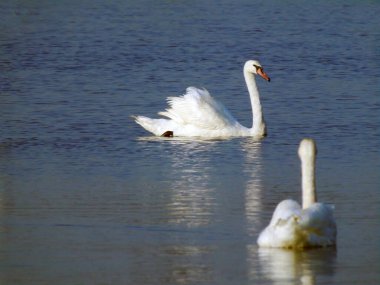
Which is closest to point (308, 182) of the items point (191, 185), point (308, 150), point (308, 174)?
point (308, 174)

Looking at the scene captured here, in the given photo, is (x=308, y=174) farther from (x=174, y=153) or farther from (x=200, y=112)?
(x=200, y=112)

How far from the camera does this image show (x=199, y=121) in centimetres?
1628

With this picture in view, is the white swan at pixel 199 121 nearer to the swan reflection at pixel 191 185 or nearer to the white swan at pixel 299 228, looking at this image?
the swan reflection at pixel 191 185

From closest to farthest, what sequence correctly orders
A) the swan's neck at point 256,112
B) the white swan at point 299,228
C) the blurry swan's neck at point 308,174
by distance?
the white swan at point 299,228, the blurry swan's neck at point 308,174, the swan's neck at point 256,112

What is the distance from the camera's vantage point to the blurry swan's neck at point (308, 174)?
10.0 meters

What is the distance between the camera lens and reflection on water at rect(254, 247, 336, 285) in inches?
344

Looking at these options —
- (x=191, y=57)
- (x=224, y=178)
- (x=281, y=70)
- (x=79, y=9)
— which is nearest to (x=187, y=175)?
(x=224, y=178)

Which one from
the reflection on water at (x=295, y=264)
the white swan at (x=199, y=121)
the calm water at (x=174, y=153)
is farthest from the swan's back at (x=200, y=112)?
the reflection on water at (x=295, y=264)

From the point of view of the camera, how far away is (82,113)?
57.2 feet

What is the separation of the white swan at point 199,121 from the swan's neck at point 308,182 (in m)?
5.87

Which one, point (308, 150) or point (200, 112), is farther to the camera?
point (200, 112)

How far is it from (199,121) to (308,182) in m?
6.32

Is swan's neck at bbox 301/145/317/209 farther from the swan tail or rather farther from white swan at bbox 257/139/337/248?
the swan tail

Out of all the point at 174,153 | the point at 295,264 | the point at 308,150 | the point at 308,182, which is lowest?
the point at 295,264
